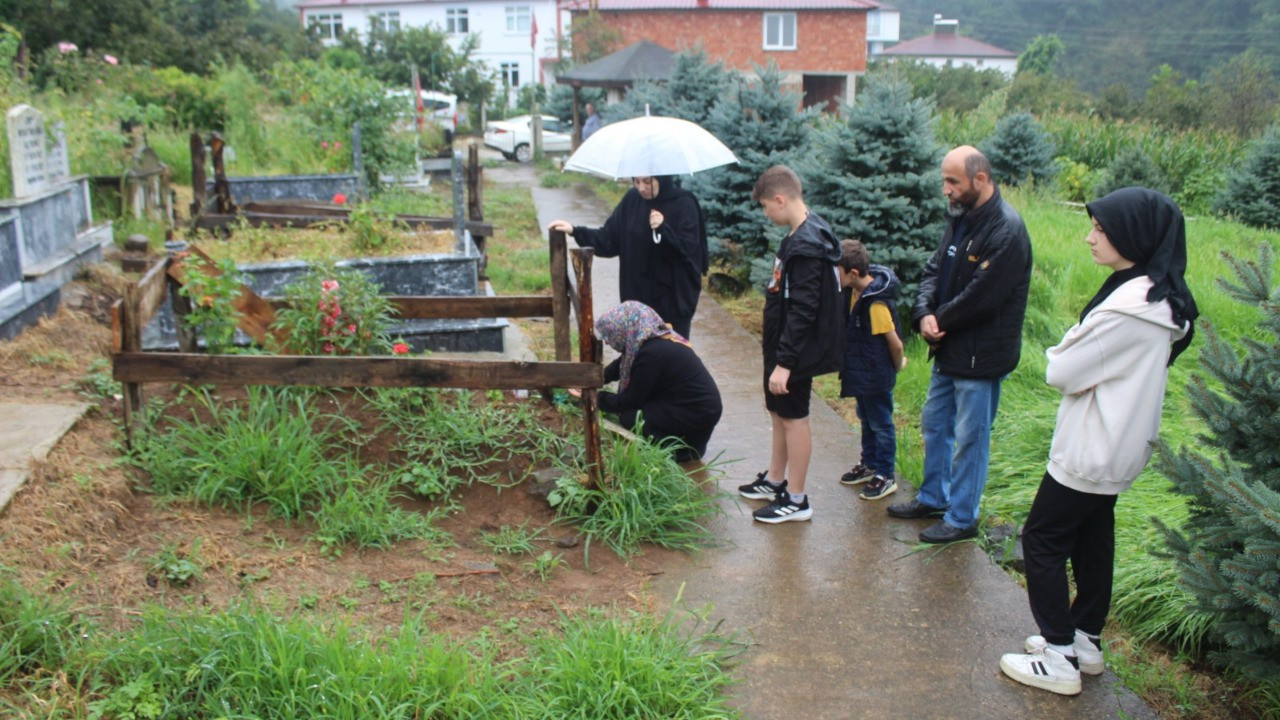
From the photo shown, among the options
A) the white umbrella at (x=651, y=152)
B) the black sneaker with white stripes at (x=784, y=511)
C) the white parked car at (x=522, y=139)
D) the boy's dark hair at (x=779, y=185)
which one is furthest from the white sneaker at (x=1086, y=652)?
the white parked car at (x=522, y=139)

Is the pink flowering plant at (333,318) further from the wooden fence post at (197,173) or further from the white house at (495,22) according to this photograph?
the white house at (495,22)

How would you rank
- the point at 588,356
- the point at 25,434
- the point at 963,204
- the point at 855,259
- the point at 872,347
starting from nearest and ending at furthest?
1. the point at 963,204
2. the point at 588,356
3. the point at 25,434
4. the point at 855,259
5. the point at 872,347

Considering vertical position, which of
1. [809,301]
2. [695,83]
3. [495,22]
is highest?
[495,22]

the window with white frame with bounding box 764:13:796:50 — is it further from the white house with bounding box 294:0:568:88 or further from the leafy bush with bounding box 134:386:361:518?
the leafy bush with bounding box 134:386:361:518

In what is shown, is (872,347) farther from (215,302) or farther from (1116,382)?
(215,302)

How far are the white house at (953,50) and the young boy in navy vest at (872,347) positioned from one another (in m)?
75.2

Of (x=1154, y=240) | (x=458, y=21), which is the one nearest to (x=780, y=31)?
(x=458, y=21)

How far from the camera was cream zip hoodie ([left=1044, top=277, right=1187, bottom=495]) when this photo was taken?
334 cm

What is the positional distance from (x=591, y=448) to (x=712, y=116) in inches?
300

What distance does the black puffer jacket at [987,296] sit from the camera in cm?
430

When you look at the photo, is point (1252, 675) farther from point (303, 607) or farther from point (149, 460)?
point (149, 460)

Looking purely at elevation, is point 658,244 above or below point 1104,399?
above

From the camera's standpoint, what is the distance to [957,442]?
455 centimetres

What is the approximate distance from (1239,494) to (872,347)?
2236 millimetres
